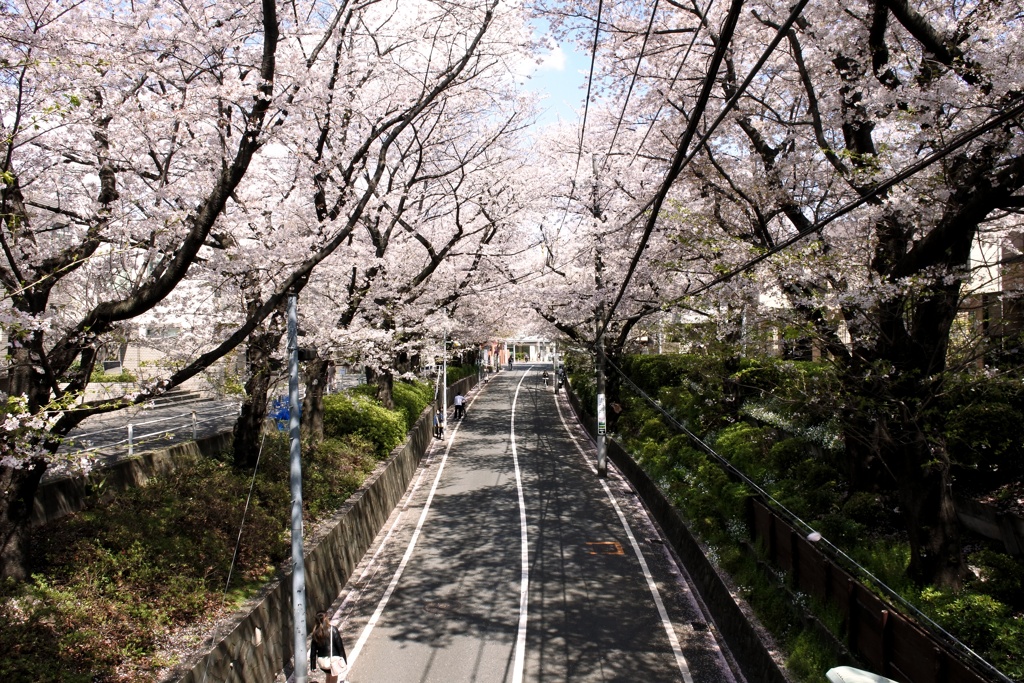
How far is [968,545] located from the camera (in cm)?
1056

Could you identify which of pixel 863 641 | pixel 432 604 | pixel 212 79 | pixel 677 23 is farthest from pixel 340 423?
pixel 863 641

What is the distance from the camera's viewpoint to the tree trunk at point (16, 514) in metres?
8.37

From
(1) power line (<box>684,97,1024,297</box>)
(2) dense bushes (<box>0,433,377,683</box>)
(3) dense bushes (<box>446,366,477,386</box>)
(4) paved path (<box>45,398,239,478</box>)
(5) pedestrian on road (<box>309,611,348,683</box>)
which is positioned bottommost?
(5) pedestrian on road (<box>309,611,348,683</box>)

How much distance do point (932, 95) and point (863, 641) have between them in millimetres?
6559

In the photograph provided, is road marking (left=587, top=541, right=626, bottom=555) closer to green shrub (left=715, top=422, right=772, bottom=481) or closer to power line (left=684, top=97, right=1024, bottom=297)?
green shrub (left=715, top=422, right=772, bottom=481)

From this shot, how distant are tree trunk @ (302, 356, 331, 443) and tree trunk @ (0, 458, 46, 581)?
9460 mm

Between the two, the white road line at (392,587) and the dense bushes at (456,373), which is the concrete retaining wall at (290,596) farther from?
the dense bushes at (456,373)

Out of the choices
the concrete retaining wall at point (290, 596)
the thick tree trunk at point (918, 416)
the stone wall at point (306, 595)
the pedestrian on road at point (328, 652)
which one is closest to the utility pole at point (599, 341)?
the stone wall at point (306, 595)

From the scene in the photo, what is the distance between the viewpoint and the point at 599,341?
82.7 feet

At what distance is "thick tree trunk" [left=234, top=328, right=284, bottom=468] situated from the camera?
49.5ft

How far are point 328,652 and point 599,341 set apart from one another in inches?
655

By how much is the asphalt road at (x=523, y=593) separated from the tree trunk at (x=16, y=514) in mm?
4549

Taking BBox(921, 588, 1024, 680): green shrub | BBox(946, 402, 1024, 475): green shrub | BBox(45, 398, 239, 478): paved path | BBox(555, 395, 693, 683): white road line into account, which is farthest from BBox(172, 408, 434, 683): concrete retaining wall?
BBox(946, 402, 1024, 475): green shrub

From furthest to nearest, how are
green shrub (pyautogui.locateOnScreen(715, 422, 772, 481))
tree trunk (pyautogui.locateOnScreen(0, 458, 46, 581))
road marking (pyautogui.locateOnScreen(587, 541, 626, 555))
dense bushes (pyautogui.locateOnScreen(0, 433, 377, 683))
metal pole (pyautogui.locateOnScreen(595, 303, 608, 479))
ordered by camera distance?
metal pole (pyautogui.locateOnScreen(595, 303, 608, 479))
green shrub (pyautogui.locateOnScreen(715, 422, 772, 481))
road marking (pyautogui.locateOnScreen(587, 541, 626, 555))
tree trunk (pyautogui.locateOnScreen(0, 458, 46, 581))
dense bushes (pyautogui.locateOnScreen(0, 433, 377, 683))
